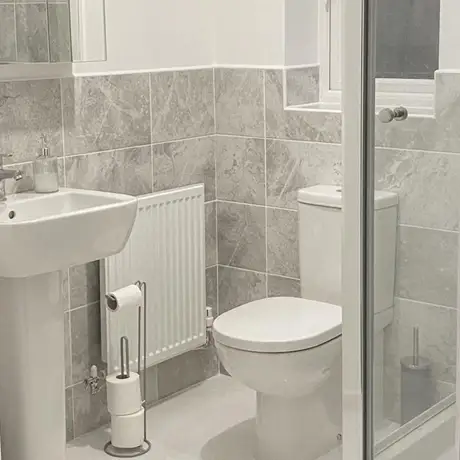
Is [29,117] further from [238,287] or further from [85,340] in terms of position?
[238,287]

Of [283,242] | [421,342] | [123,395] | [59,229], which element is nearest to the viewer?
[421,342]

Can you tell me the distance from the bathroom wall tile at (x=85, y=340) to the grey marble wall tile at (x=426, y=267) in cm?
124

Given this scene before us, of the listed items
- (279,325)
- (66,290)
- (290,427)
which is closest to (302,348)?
(279,325)

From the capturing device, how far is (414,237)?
1.98m

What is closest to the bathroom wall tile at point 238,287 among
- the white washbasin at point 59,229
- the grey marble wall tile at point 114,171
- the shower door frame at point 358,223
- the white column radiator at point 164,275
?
the white column radiator at point 164,275

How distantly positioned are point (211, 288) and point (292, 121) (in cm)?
71

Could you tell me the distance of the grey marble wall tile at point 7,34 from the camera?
256 centimetres

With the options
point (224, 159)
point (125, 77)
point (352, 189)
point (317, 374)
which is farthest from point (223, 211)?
point (352, 189)

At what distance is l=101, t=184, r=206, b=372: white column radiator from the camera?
2.95 meters

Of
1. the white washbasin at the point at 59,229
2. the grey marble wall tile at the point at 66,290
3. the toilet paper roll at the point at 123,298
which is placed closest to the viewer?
the white washbasin at the point at 59,229

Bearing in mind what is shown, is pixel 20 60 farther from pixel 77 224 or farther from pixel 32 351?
pixel 32 351

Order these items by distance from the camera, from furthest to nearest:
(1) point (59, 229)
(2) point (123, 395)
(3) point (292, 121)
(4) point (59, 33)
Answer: (3) point (292, 121) < (2) point (123, 395) < (4) point (59, 33) < (1) point (59, 229)

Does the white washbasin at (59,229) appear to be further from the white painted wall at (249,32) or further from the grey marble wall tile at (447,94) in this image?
the grey marble wall tile at (447,94)

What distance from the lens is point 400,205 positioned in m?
1.97
